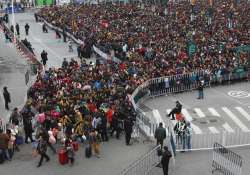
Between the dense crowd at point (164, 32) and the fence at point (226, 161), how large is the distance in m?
12.5

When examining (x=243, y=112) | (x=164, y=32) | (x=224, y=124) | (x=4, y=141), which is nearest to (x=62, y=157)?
(x=4, y=141)

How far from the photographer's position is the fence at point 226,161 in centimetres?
2042

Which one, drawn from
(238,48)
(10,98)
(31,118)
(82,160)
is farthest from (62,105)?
(238,48)

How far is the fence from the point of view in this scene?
2042 cm

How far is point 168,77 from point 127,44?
8098 millimetres

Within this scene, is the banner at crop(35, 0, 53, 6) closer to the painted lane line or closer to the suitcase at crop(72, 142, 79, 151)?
the painted lane line

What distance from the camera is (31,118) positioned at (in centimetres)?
2425

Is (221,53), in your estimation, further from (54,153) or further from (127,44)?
(54,153)

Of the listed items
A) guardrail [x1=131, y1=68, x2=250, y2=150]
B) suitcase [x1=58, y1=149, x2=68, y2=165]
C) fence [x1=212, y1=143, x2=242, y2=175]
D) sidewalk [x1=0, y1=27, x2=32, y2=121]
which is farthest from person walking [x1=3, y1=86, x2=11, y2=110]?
fence [x1=212, y1=143, x2=242, y2=175]

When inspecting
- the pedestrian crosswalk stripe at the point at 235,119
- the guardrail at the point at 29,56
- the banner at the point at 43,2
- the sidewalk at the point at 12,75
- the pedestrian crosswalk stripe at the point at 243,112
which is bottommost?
the pedestrian crosswalk stripe at the point at 235,119

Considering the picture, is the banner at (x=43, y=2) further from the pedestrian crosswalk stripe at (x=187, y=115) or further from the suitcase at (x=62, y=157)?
the suitcase at (x=62, y=157)

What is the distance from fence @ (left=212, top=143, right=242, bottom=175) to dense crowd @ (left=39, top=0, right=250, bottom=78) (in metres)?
12.5

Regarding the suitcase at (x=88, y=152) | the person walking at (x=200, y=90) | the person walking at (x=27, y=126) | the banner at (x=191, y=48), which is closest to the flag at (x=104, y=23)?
the banner at (x=191, y=48)

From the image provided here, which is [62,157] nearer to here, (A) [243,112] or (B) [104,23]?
(A) [243,112]
